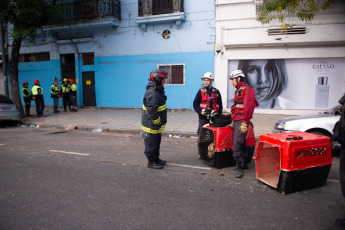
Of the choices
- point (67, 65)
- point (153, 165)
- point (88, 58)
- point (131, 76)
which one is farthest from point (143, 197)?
point (67, 65)

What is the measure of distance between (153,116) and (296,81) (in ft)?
32.5

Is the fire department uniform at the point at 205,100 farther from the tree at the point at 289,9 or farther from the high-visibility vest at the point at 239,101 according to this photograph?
the tree at the point at 289,9

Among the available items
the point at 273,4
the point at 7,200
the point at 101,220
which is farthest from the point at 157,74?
the point at 273,4

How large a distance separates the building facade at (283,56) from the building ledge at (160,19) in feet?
6.49

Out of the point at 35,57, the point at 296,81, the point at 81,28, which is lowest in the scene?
the point at 296,81

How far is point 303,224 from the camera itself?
2893 millimetres

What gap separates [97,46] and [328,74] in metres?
12.9

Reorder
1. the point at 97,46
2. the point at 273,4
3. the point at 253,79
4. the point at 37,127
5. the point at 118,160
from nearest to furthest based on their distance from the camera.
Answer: the point at 118,160 → the point at 273,4 → the point at 37,127 → the point at 253,79 → the point at 97,46

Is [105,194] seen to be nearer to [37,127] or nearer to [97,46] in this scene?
[37,127]

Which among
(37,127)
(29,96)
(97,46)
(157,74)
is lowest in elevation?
(37,127)

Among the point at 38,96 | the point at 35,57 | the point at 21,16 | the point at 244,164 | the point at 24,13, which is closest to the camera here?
the point at 244,164

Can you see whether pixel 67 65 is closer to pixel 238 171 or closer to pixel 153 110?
pixel 153 110

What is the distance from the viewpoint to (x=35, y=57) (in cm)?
1727

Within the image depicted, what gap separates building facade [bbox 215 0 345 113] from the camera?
11.1m
